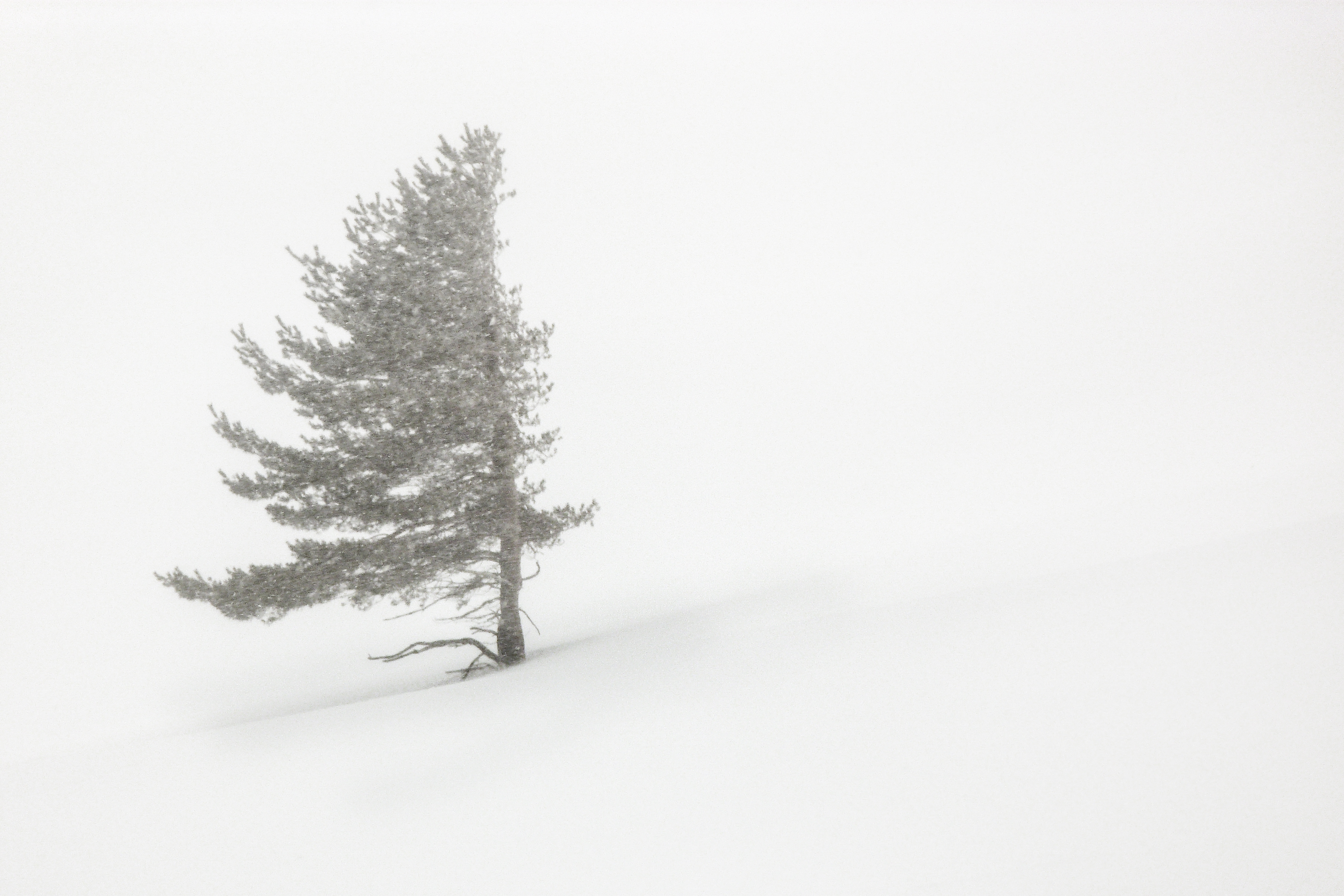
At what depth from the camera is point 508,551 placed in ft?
19.9

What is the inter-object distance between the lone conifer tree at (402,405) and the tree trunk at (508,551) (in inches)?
0.9

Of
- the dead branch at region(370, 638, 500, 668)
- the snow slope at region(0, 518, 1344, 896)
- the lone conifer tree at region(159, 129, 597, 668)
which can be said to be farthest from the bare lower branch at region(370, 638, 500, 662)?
the snow slope at region(0, 518, 1344, 896)

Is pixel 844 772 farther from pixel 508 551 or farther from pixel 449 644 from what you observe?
pixel 449 644

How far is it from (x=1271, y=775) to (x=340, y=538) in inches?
237

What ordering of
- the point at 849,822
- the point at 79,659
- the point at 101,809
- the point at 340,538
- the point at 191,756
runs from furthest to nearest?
the point at 79,659, the point at 340,538, the point at 191,756, the point at 101,809, the point at 849,822

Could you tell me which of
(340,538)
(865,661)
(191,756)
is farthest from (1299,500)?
(191,756)

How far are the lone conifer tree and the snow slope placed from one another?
120 cm

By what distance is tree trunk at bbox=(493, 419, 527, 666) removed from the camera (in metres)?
5.90

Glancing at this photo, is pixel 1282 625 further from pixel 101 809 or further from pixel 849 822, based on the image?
pixel 101 809

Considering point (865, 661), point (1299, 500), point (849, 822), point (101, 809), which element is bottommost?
point (101, 809)

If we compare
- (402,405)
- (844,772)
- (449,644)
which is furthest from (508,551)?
(844,772)

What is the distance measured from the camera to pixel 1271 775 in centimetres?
290

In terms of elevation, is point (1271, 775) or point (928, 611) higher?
point (928, 611)

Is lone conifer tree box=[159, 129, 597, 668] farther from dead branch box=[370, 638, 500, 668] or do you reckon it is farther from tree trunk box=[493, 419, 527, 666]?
dead branch box=[370, 638, 500, 668]
